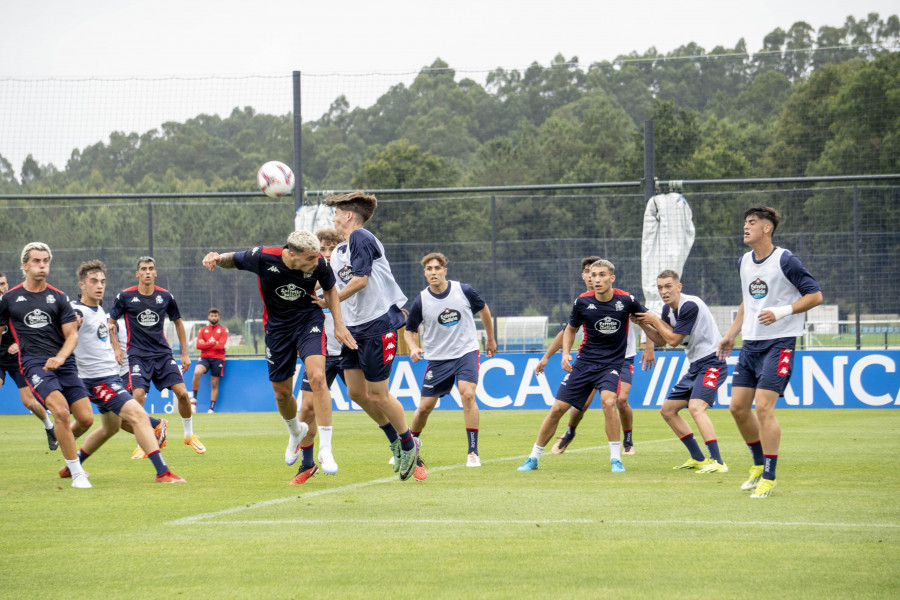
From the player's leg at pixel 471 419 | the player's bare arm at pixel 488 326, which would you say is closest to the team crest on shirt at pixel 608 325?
the player's leg at pixel 471 419

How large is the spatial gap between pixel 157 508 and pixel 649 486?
13.5 feet

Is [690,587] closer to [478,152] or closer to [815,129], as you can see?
[815,129]

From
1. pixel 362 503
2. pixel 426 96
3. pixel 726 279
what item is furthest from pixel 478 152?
pixel 362 503

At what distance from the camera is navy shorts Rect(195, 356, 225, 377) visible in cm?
1956

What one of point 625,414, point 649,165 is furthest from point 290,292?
point 649,165

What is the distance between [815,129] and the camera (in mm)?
30859

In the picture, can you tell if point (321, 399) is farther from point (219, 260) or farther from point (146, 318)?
point (146, 318)

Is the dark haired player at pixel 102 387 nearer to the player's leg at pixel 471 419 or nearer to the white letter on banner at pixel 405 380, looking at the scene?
the player's leg at pixel 471 419

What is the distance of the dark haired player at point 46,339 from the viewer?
8.94 metres

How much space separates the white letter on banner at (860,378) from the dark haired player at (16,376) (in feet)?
43.7

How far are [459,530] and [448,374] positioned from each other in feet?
15.0

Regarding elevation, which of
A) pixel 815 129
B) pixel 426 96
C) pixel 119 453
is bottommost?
pixel 119 453

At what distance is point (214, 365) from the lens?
19.7 m

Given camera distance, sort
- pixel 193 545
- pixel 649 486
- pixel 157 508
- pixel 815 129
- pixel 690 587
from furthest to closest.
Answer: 1. pixel 815 129
2. pixel 649 486
3. pixel 157 508
4. pixel 193 545
5. pixel 690 587
